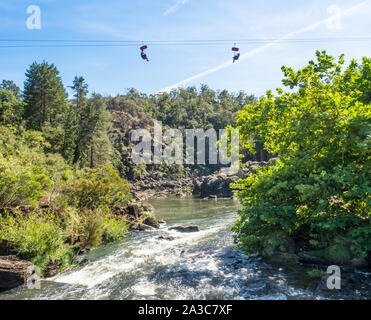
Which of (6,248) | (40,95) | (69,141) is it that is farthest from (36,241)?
(40,95)

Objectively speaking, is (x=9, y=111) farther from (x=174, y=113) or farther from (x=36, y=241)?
(x=174, y=113)

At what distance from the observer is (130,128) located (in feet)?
235

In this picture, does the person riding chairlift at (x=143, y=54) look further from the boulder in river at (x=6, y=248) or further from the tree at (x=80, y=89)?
the tree at (x=80, y=89)

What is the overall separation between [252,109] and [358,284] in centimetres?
661

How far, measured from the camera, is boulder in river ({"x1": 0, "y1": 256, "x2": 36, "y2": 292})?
7.41 meters

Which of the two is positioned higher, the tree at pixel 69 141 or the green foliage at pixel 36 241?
the tree at pixel 69 141

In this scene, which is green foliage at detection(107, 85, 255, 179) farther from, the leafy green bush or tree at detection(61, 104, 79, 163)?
the leafy green bush

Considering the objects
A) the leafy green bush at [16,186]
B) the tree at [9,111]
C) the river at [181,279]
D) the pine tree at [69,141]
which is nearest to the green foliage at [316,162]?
the river at [181,279]

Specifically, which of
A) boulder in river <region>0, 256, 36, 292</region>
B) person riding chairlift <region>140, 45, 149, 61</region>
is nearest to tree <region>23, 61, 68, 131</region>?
person riding chairlift <region>140, 45, 149, 61</region>

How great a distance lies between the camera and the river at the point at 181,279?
6706 mm

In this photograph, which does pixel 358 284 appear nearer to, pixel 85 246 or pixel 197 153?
pixel 85 246

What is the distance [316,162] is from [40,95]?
124 ft

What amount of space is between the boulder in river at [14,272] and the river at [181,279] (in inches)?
12.8

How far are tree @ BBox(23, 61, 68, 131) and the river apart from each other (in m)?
30.7
